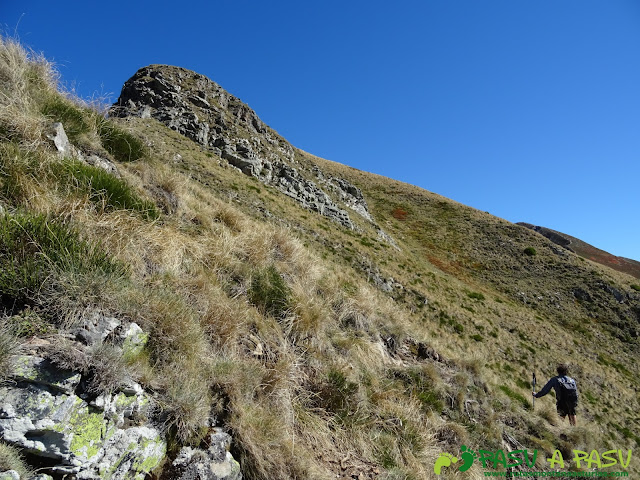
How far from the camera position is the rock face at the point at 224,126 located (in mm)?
29266

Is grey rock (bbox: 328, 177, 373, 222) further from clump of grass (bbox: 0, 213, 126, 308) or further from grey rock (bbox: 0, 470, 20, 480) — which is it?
grey rock (bbox: 0, 470, 20, 480)

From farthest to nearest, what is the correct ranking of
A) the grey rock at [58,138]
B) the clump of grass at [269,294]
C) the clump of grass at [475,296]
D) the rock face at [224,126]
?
the rock face at [224,126] < the clump of grass at [475,296] < the clump of grass at [269,294] < the grey rock at [58,138]

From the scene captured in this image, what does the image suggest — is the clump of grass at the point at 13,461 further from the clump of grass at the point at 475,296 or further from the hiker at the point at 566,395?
the clump of grass at the point at 475,296

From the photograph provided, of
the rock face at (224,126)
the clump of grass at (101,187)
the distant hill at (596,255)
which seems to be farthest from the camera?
the distant hill at (596,255)

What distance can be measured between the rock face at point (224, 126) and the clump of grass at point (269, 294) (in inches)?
902

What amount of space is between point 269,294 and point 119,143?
5159 mm

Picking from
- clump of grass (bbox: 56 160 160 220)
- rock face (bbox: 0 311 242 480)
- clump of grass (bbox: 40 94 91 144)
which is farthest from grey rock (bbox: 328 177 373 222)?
rock face (bbox: 0 311 242 480)

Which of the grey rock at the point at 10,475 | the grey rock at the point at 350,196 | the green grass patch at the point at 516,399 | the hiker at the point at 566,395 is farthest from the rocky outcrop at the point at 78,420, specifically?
the grey rock at the point at 350,196

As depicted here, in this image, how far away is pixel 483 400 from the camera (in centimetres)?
686

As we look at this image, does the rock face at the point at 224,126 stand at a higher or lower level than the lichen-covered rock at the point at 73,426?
higher

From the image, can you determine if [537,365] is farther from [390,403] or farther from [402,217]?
[402,217]

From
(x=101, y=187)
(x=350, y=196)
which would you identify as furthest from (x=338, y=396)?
(x=350, y=196)

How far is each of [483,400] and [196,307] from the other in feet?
20.2

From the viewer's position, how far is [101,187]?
16.6 ft
